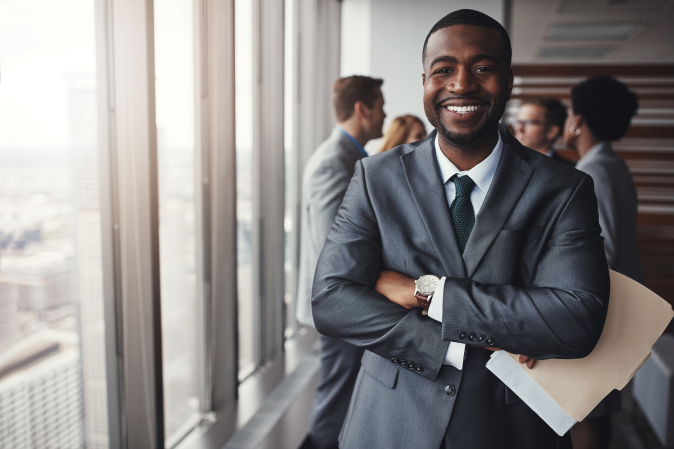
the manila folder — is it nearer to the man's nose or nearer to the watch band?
the watch band

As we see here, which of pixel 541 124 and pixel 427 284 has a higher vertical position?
pixel 541 124

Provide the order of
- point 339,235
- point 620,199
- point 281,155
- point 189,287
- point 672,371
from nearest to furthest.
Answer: point 339,235 → point 620,199 → point 189,287 → point 672,371 → point 281,155

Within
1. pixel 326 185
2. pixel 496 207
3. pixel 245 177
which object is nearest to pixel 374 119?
pixel 326 185

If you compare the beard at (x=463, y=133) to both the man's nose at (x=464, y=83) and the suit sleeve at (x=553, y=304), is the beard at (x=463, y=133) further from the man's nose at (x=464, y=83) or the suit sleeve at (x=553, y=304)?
the suit sleeve at (x=553, y=304)

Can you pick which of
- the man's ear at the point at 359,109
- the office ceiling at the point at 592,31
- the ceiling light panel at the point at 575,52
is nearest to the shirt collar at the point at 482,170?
the man's ear at the point at 359,109

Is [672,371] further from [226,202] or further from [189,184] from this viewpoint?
[189,184]

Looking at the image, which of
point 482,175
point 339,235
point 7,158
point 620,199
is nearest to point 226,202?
point 7,158

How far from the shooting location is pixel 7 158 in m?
1.42

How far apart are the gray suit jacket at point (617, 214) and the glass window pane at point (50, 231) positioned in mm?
2098

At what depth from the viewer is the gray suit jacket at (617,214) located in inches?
82.0

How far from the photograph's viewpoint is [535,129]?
127 inches

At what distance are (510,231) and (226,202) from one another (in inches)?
77.1

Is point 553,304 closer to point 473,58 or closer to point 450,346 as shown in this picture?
point 450,346

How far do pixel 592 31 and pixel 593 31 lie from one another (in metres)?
0.01
